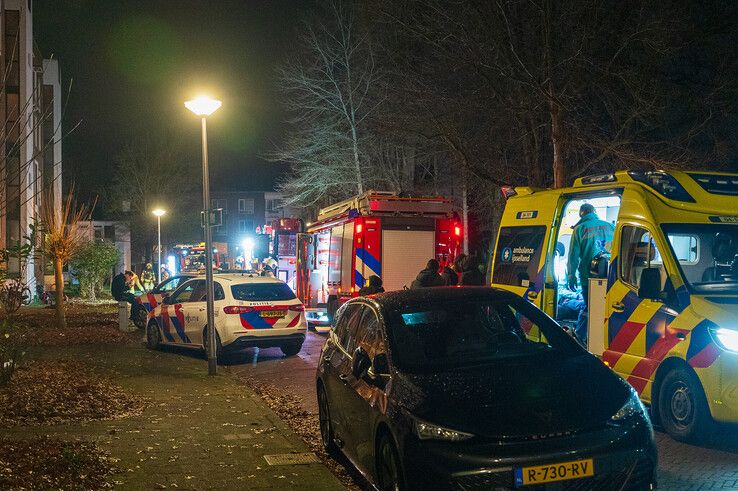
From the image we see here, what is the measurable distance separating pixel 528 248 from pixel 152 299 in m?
10.8

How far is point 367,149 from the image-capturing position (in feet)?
109

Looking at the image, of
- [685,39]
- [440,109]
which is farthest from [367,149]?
[685,39]

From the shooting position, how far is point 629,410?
5.13 metres

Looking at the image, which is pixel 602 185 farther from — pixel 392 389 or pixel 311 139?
pixel 311 139

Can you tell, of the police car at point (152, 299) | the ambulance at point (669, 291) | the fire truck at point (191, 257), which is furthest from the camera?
the fire truck at point (191, 257)

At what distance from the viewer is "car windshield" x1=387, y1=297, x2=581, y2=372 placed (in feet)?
19.2

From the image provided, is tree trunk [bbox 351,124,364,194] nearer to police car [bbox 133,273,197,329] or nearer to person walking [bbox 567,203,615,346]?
police car [bbox 133,273,197,329]

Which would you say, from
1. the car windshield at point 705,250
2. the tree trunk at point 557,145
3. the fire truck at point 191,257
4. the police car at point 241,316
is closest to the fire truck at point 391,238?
the police car at point 241,316

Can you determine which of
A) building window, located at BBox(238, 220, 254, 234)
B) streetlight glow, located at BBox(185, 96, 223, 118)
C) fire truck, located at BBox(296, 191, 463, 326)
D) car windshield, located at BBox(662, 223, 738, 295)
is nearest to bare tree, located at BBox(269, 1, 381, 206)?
fire truck, located at BBox(296, 191, 463, 326)

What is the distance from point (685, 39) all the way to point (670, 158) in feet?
9.31

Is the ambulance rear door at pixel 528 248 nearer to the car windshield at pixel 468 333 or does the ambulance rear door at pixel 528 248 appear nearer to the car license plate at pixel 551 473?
the car windshield at pixel 468 333

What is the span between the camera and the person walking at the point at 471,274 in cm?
1277

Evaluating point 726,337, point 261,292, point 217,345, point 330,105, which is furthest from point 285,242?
point 726,337

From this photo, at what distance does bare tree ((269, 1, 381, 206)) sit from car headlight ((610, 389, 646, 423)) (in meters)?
26.7
